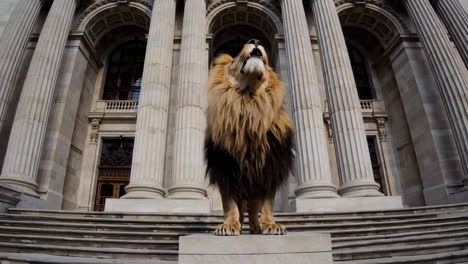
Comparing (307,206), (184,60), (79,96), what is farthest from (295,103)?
(79,96)

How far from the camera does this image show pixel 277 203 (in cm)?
1391

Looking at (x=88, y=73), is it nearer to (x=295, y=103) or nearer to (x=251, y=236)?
(x=295, y=103)

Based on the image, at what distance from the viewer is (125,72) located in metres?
18.7

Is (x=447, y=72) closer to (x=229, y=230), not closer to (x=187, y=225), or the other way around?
(x=187, y=225)

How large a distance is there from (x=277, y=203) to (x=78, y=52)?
13.5 m

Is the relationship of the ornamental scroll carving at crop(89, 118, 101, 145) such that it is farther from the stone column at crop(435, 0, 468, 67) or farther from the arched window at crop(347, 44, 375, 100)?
the stone column at crop(435, 0, 468, 67)

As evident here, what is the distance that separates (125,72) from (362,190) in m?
15.9

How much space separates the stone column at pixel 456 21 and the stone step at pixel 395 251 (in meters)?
11.4

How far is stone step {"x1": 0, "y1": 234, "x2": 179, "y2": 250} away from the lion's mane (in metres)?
3.49

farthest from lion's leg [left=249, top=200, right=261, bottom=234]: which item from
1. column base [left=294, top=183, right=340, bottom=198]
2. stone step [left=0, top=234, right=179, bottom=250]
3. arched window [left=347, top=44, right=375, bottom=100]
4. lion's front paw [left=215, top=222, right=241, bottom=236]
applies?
arched window [left=347, top=44, right=375, bottom=100]

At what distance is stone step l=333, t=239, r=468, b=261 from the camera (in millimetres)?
5406

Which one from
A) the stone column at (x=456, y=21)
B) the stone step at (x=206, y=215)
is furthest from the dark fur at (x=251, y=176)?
the stone column at (x=456, y=21)

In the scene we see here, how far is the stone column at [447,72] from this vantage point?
11.8 m

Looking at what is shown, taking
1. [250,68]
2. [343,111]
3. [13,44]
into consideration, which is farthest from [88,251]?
[13,44]
